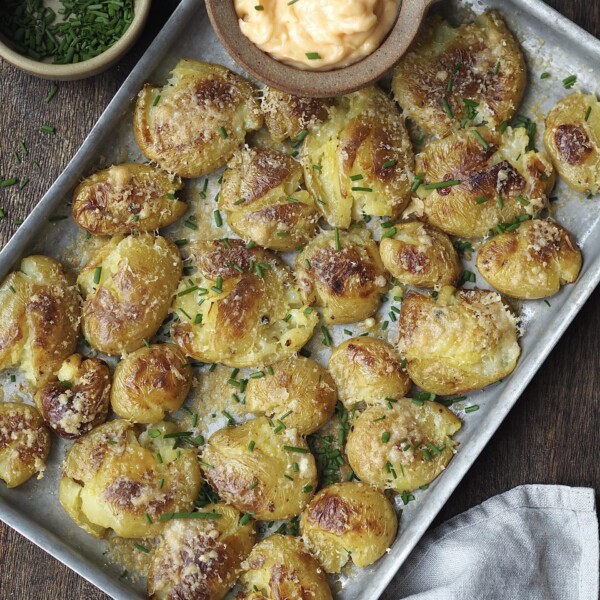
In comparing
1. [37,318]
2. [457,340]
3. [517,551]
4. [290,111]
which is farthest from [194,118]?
[517,551]

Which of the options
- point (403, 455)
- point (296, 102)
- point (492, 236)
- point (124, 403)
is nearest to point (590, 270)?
point (492, 236)

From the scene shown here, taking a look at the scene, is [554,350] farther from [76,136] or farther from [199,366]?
[76,136]

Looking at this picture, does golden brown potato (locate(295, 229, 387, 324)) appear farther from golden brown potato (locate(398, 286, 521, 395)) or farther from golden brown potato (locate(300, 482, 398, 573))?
golden brown potato (locate(300, 482, 398, 573))

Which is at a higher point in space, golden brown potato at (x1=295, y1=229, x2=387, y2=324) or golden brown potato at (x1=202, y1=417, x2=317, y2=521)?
golden brown potato at (x1=295, y1=229, x2=387, y2=324)

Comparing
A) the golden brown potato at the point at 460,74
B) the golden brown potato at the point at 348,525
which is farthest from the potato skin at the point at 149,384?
the golden brown potato at the point at 460,74

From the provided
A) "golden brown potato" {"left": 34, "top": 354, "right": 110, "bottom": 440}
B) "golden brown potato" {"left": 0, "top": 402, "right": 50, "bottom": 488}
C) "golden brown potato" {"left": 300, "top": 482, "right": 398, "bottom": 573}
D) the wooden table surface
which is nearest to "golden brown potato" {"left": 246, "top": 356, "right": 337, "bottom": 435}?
"golden brown potato" {"left": 300, "top": 482, "right": 398, "bottom": 573}

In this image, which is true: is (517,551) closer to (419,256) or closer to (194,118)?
(419,256)

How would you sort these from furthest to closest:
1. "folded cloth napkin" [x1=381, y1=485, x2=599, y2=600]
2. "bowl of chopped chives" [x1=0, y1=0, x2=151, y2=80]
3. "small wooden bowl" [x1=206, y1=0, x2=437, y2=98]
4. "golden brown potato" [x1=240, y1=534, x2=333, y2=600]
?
1. "folded cloth napkin" [x1=381, y1=485, x2=599, y2=600]
2. "bowl of chopped chives" [x1=0, y1=0, x2=151, y2=80]
3. "golden brown potato" [x1=240, y1=534, x2=333, y2=600]
4. "small wooden bowl" [x1=206, y1=0, x2=437, y2=98]

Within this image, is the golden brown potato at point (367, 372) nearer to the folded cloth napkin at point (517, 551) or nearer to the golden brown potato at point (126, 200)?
the folded cloth napkin at point (517, 551)
